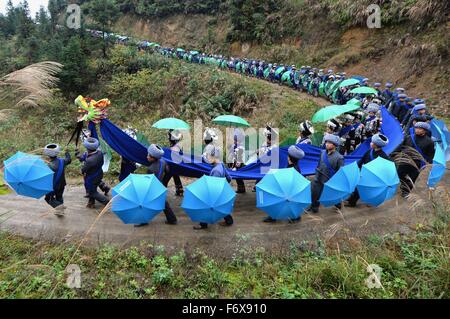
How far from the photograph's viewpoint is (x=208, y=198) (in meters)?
5.73

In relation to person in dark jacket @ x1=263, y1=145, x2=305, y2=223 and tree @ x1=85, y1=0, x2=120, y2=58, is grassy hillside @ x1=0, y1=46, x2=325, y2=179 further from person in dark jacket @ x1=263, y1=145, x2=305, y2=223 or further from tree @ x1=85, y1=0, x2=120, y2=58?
person in dark jacket @ x1=263, y1=145, x2=305, y2=223

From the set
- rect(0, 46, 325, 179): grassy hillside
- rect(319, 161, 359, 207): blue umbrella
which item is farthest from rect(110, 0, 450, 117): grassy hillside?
rect(319, 161, 359, 207): blue umbrella

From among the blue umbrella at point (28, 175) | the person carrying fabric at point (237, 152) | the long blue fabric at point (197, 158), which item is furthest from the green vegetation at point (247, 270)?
the person carrying fabric at point (237, 152)

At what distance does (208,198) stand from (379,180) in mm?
3054

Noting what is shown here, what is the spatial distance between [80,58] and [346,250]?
21853mm

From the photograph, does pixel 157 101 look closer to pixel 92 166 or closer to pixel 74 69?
pixel 74 69

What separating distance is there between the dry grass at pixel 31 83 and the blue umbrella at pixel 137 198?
5.90ft

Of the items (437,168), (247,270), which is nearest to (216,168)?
(247,270)

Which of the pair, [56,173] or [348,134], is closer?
[56,173]

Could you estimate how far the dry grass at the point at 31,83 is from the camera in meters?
4.89

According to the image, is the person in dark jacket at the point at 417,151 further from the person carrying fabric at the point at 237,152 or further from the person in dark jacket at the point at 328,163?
the person carrying fabric at the point at 237,152

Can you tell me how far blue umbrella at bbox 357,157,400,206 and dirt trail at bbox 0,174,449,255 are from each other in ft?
2.08

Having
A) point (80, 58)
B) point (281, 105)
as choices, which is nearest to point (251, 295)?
point (281, 105)
